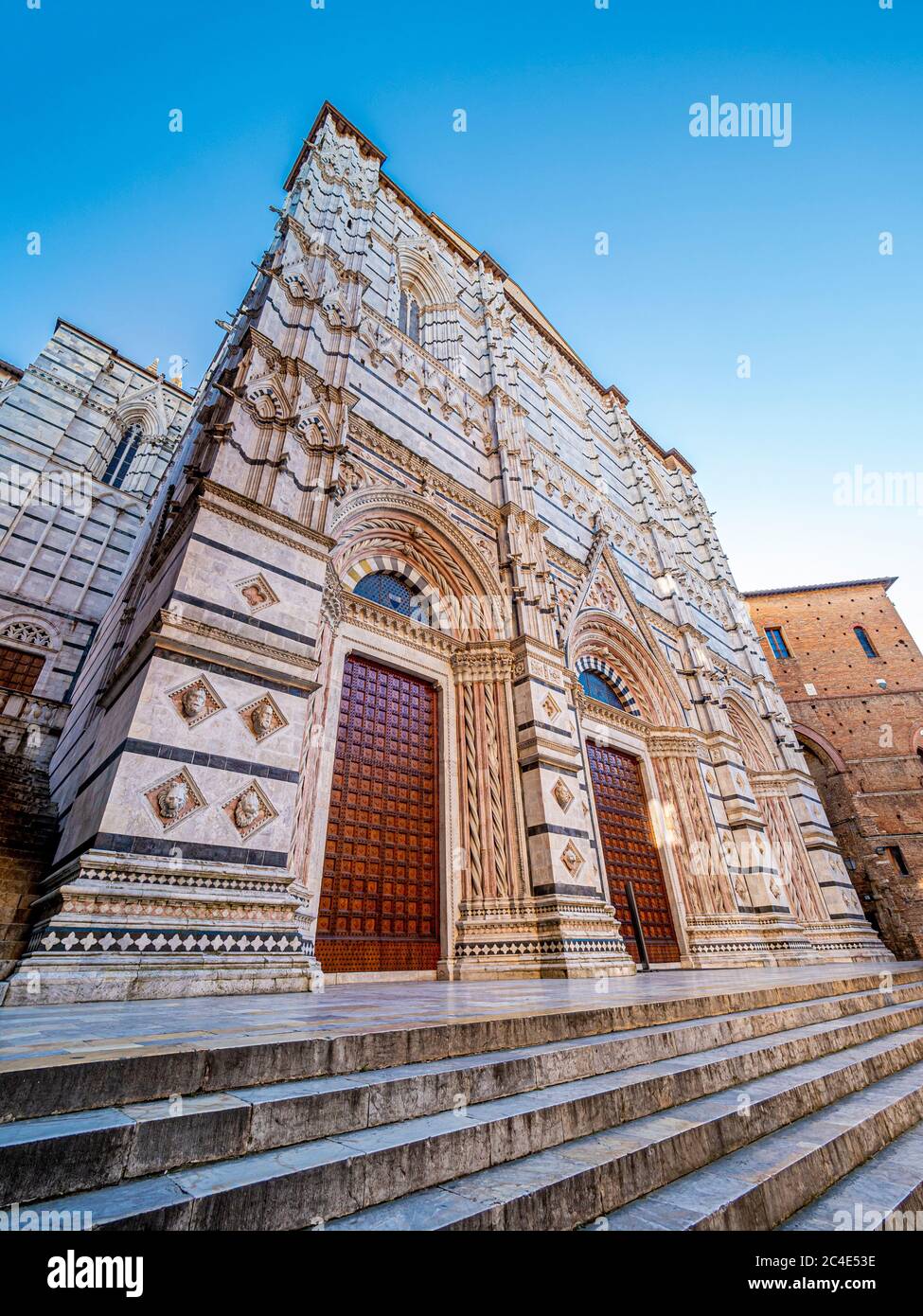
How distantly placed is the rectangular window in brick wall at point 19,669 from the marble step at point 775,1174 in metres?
13.9

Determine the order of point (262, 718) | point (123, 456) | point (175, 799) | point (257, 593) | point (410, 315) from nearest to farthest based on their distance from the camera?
point (175, 799)
point (262, 718)
point (257, 593)
point (410, 315)
point (123, 456)

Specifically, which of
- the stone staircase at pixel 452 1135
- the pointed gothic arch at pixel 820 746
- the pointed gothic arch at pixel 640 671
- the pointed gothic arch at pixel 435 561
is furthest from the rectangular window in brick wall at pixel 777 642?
the stone staircase at pixel 452 1135

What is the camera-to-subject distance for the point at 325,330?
8.56 meters

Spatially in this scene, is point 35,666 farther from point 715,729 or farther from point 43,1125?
point 715,729

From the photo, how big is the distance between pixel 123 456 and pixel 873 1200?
1978 centimetres

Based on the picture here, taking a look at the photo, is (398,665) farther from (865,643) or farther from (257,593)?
(865,643)

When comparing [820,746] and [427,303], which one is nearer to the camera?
[427,303]

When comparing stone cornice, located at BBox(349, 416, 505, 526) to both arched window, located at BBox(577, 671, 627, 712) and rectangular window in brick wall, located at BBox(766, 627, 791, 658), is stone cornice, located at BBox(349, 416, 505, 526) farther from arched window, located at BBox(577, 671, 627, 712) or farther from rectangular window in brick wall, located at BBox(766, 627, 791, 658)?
rectangular window in brick wall, located at BBox(766, 627, 791, 658)

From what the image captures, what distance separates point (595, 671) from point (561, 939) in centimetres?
638

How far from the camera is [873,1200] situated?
1749mm

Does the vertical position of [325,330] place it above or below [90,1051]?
above

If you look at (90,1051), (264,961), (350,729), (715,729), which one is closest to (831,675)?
(715,729)

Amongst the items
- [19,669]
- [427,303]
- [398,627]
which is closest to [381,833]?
[398,627]
